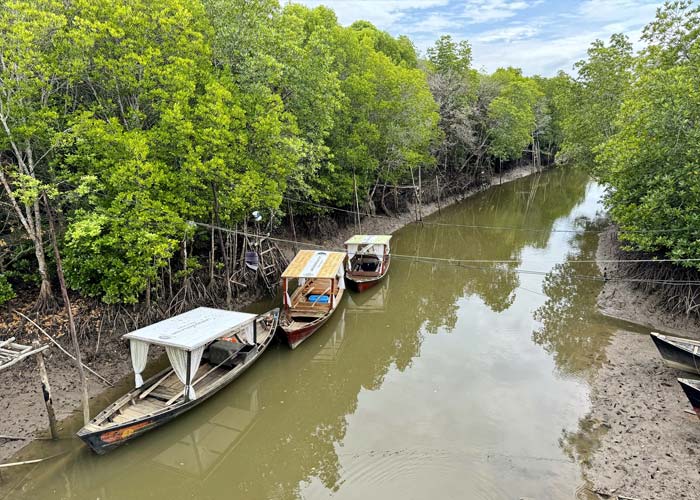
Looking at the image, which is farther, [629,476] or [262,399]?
[262,399]

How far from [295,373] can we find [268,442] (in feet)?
9.77

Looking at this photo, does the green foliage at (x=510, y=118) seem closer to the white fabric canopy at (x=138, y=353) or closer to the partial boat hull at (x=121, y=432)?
the white fabric canopy at (x=138, y=353)

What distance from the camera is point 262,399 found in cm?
1140

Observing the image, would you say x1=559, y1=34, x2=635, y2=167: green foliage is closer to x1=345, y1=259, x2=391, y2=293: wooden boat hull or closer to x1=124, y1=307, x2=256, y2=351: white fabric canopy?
x1=345, y1=259, x2=391, y2=293: wooden boat hull

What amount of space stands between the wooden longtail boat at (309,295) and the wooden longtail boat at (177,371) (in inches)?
63.8

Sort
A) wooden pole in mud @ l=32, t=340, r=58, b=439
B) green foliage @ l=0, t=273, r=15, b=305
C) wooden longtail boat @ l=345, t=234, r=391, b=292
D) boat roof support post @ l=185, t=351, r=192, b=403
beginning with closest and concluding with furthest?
wooden pole in mud @ l=32, t=340, r=58, b=439
boat roof support post @ l=185, t=351, r=192, b=403
green foliage @ l=0, t=273, r=15, b=305
wooden longtail boat @ l=345, t=234, r=391, b=292

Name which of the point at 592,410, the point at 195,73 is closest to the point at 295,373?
the point at 592,410

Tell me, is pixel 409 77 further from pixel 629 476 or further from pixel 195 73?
pixel 629 476

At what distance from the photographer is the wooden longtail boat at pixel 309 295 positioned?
13.9 metres

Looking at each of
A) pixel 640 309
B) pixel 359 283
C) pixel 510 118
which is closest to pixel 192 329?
pixel 359 283

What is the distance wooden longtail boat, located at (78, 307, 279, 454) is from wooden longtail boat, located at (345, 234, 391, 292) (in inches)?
295

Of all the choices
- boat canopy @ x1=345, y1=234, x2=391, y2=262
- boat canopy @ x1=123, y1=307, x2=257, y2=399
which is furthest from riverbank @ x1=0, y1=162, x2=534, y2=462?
boat canopy @ x1=345, y1=234, x2=391, y2=262

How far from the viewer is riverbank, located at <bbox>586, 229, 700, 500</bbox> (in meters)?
7.94

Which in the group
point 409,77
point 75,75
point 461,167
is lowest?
point 461,167
